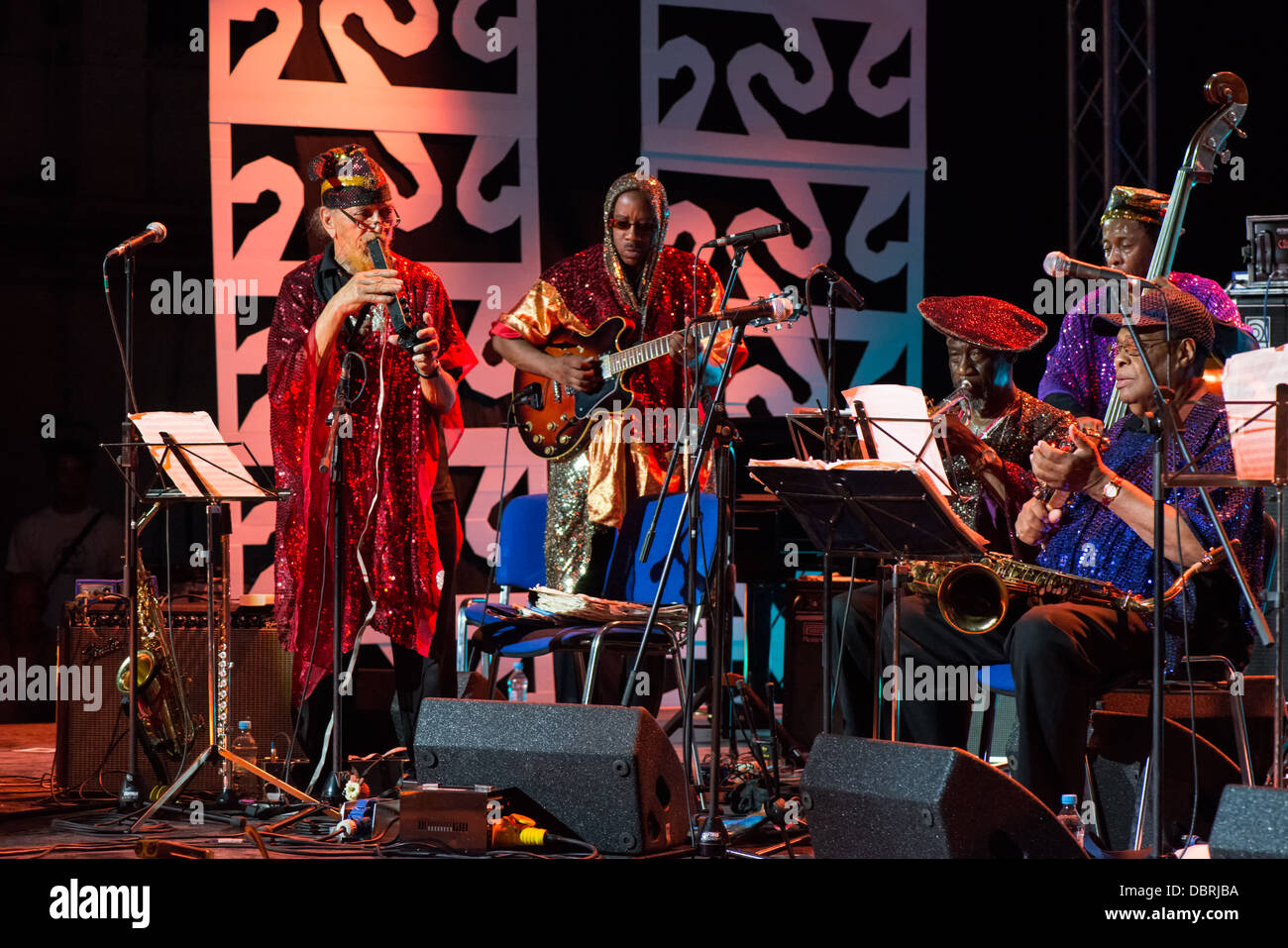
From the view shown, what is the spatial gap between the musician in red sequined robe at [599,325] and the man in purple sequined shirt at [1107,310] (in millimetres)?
1033

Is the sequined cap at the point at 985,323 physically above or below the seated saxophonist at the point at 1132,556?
above

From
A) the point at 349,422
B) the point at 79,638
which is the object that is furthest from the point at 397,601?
the point at 79,638

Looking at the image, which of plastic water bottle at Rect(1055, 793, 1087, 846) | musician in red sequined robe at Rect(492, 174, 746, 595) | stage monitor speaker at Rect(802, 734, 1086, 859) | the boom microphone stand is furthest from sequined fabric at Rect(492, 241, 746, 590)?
stage monitor speaker at Rect(802, 734, 1086, 859)

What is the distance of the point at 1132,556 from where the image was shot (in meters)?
3.57

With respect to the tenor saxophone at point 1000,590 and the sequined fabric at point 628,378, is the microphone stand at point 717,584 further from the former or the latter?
the sequined fabric at point 628,378

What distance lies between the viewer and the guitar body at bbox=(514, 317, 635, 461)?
4594mm

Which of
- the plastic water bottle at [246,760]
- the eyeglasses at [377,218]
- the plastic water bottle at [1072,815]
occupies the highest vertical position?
the eyeglasses at [377,218]

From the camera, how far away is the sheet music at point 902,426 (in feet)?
11.8

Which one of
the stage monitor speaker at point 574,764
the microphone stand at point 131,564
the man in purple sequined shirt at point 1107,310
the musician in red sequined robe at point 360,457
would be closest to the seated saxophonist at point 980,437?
the man in purple sequined shirt at point 1107,310

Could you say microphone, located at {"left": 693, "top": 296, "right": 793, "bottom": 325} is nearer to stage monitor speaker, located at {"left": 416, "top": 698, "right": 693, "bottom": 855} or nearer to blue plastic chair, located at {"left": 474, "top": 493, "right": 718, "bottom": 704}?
blue plastic chair, located at {"left": 474, "top": 493, "right": 718, "bottom": 704}

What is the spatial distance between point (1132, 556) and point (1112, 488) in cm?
32

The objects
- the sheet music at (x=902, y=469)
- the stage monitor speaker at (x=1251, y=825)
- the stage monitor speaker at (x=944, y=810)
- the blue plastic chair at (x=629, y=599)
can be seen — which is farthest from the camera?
the blue plastic chair at (x=629, y=599)

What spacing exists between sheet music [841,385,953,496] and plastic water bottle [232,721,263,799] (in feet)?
6.69

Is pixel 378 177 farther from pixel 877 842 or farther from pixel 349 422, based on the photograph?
pixel 877 842
